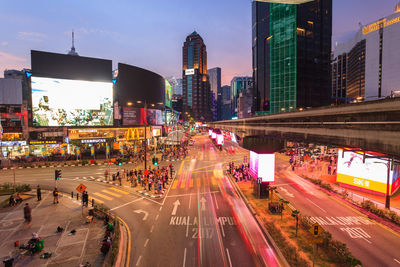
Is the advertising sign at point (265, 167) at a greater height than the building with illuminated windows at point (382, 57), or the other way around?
the building with illuminated windows at point (382, 57)

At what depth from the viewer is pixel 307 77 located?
60.8 meters

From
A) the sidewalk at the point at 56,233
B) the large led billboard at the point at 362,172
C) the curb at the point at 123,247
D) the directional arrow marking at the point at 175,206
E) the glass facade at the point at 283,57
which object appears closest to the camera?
the curb at the point at 123,247

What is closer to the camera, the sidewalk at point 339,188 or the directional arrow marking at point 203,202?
the directional arrow marking at point 203,202

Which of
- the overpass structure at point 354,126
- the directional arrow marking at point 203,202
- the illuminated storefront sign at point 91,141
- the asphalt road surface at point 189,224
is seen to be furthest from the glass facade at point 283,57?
the illuminated storefront sign at point 91,141

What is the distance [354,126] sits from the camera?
9.19m

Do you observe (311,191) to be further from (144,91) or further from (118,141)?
(144,91)

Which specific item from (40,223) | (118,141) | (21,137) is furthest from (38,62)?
(40,223)

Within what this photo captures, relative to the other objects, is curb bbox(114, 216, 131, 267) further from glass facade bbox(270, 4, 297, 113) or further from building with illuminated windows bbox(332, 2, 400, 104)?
building with illuminated windows bbox(332, 2, 400, 104)

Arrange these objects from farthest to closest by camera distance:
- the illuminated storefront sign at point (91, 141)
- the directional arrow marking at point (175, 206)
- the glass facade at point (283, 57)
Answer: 1. the glass facade at point (283, 57)
2. the illuminated storefront sign at point (91, 141)
3. the directional arrow marking at point (175, 206)

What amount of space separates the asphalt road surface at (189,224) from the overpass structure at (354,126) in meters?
7.64

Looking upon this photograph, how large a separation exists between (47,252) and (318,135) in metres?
18.0

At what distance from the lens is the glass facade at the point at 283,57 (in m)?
59.8

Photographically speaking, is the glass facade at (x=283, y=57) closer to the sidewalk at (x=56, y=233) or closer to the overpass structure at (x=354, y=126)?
the overpass structure at (x=354, y=126)

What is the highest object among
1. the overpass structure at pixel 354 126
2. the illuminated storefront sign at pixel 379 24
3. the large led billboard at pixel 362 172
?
the illuminated storefront sign at pixel 379 24
